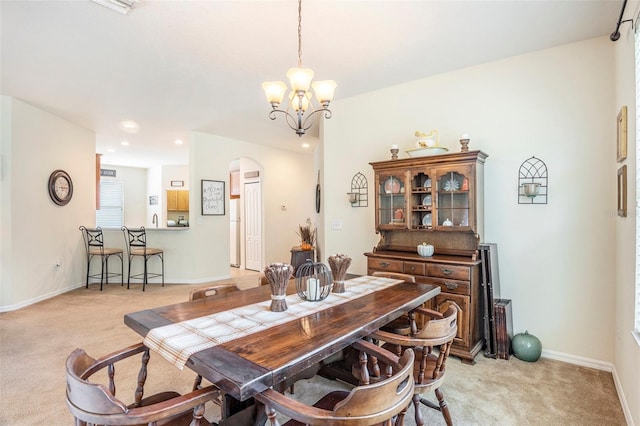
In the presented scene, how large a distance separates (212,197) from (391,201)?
3.88m

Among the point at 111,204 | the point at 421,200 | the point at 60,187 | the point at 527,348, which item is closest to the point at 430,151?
the point at 421,200

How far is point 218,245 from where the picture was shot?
6.26 meters

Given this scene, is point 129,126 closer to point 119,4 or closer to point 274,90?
point 119,4

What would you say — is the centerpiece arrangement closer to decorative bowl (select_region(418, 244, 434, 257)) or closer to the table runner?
the table runner

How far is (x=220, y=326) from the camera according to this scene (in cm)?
150

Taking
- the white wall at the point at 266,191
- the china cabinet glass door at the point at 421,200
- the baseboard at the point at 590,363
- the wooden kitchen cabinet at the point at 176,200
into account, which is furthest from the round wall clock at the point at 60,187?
the baseboard at the point at 590,363

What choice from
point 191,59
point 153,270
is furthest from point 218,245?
point 191,59

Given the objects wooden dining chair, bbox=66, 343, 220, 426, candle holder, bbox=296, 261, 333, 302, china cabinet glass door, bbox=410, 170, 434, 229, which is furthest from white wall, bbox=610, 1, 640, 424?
wooden dining chair, bbox=66, 343, 220, 426

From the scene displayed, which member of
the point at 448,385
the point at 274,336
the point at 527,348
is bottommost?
the point at 448,385

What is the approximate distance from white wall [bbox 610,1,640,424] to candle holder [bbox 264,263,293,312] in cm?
193

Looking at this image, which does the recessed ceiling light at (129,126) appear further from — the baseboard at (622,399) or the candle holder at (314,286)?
the baseboard at (622,399)

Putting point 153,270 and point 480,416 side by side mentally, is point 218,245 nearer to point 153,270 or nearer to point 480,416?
point 153,270

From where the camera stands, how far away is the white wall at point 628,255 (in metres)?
1.88

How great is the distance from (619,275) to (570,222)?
54cm
